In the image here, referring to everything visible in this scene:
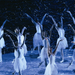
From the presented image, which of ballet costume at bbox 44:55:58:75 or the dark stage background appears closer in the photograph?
ballet costume at bbox 44:55:58:75

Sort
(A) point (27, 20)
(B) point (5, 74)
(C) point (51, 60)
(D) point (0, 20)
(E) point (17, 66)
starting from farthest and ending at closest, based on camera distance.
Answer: (A) point (27, 20) < (D) point (0, 20) < (B) point (5, 74) < (E) point (17, 66) < (C) point (51, 60)

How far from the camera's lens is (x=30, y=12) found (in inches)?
256

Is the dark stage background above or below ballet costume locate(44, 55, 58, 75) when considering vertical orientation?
above

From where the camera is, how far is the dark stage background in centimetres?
626

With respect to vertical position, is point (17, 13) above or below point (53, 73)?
above

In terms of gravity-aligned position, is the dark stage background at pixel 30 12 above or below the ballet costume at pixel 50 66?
above

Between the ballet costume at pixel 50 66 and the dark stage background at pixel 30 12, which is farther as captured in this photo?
the dark stage background at pixel 30 12

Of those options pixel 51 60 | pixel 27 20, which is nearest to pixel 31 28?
pixel 27 20

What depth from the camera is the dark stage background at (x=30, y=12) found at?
6.26 meters

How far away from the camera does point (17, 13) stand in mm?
6355

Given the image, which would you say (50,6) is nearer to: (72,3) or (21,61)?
(72,3)

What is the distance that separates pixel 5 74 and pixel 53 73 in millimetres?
1310

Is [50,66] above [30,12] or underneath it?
underneath

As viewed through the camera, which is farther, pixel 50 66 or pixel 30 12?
pixel 30 12
